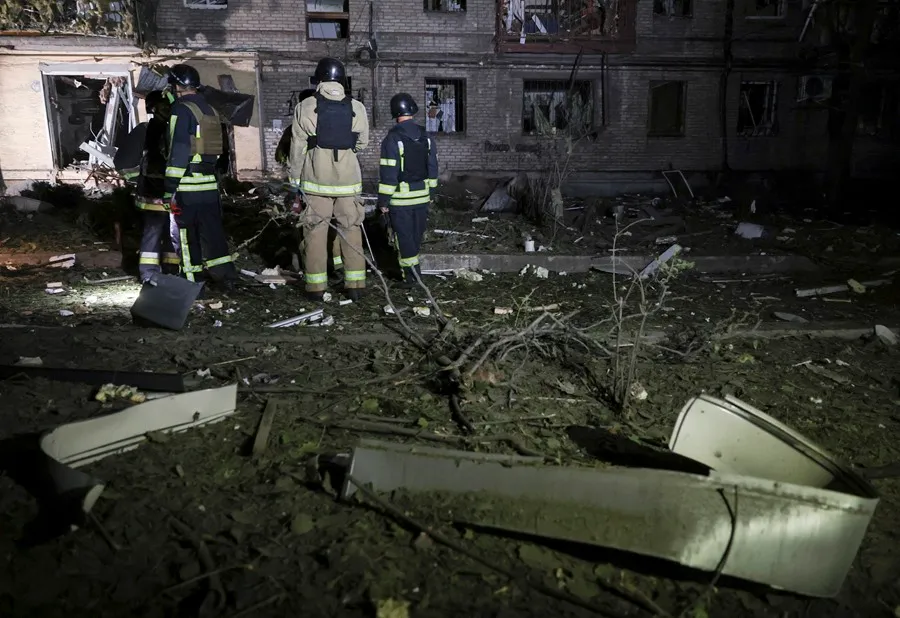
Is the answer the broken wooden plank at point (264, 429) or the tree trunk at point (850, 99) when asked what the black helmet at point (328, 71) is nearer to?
the broken wooden plank at point (264, 429)

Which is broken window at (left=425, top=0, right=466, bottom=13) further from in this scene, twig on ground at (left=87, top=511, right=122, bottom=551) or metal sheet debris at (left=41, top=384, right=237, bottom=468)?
twig on ground at (left=87, top=511, right=122, bottom=551)

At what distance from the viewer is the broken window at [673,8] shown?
52.4 ft

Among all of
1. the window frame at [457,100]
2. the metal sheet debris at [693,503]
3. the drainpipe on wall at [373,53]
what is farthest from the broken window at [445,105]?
the metal sheet debris at [693,503]

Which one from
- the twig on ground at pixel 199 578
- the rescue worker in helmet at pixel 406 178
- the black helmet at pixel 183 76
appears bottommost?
the twig on ground at pixel 199 578

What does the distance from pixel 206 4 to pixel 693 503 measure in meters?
15.6

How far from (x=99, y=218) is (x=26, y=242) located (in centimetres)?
107

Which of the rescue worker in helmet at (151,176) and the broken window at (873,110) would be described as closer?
the rescue worker in helmet at (151,176)

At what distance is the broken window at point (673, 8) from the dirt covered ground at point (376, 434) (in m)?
11.5

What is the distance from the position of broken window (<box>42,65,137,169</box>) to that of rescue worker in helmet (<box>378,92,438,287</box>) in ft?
33.5

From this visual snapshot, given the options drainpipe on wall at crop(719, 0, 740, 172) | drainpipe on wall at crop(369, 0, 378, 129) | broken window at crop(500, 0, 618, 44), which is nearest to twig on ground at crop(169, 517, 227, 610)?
drainpipe on wall at crop(369, 0, 378, 129)

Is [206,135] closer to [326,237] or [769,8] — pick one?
[326,237]

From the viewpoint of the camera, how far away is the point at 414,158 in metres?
6.81

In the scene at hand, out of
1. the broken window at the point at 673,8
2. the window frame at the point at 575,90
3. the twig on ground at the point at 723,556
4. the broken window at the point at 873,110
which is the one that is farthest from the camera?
the broken window at the point at 873,110

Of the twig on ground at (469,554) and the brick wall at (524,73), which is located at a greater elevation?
the brick wall at (524,73)
